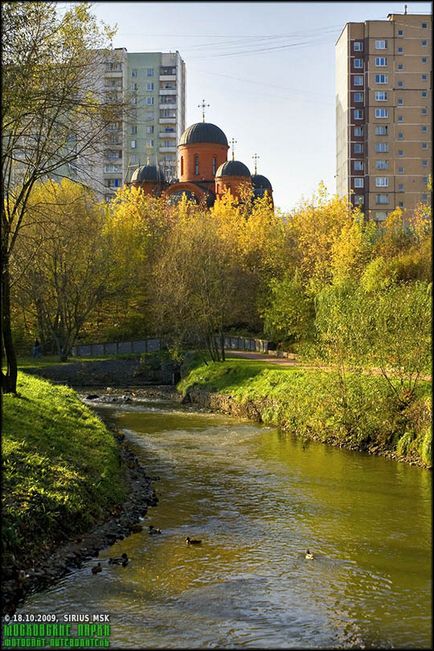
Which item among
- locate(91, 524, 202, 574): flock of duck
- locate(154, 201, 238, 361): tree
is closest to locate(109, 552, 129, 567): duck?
locate(91, 524, 202, 574): flock of duck

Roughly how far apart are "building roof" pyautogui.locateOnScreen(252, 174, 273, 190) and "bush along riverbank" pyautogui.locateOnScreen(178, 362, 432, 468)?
52.0 meters

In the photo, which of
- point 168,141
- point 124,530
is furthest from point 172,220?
point 168,141

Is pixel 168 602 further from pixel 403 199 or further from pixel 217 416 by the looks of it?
pixel 403 199

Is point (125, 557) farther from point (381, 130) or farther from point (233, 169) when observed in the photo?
point (381, 130)

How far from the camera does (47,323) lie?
49.0 m

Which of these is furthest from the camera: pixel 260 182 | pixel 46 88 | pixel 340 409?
pixel 260 182

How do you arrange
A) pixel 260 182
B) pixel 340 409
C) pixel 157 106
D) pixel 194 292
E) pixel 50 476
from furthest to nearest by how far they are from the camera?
pixel 157 106
pixel 260 182
pixel 194 292
pixel 340 409
pixel 50 476

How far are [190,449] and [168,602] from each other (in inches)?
495

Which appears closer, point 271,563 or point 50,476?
point 271,563

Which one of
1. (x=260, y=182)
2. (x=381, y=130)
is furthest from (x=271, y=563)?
(x=381, y=130)

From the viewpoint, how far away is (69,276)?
155 feet

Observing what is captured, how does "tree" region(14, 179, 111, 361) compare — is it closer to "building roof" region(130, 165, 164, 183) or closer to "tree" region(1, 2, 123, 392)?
"tree" region(1, 2, 123, 392)

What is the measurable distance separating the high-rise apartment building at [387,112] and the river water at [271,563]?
69.2m

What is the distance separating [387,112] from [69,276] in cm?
5357
